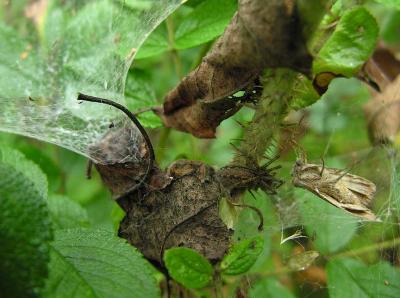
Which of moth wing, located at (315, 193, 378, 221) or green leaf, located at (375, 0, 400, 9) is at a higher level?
green leaf, located at (375, 0, 400, 9)

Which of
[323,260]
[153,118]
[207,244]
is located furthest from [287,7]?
[323,260]

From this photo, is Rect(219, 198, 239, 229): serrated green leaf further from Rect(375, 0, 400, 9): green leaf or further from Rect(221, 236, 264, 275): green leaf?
Rect(375, 0, 400, 9): green leaf

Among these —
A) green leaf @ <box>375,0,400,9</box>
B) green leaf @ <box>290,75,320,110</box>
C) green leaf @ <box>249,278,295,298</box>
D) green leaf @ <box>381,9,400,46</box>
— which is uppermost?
green leaf @ <box>375,0,400,9</box>

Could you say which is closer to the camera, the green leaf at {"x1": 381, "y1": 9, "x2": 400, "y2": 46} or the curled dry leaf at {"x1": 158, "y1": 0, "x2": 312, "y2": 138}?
the curled dry leaf at {"x1": 158, "y1": 0, "x2": 312, "y2": 138}

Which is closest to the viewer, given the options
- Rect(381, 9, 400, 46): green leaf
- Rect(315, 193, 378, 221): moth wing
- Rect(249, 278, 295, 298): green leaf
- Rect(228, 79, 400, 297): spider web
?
Rect(315, 193, 378, 221): moth wing

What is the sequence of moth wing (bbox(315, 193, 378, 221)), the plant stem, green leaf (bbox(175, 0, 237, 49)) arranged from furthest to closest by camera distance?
green leaf (bbox(175, 0, 237, 49)) < the plant stem < moth wing (bbox(315, 193, 378, 221))

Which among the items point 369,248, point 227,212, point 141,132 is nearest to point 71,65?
point 141,132

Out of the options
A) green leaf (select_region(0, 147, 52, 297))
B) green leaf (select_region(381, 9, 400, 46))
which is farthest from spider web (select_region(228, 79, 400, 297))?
green leaf (select_region(381, 9, 400, 46))
